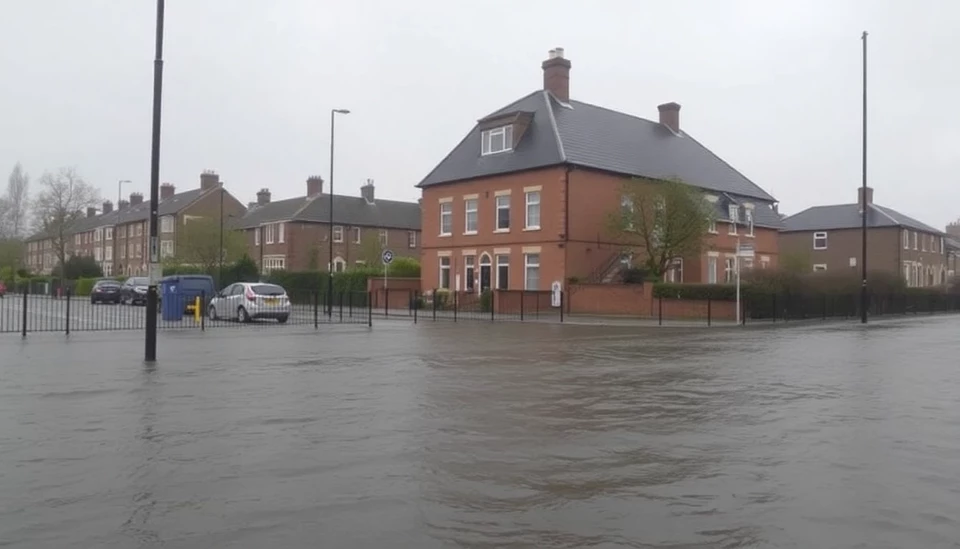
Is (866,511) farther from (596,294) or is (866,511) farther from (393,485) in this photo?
(596,294)

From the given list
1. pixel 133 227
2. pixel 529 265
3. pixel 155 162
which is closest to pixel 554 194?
pixel 529 265

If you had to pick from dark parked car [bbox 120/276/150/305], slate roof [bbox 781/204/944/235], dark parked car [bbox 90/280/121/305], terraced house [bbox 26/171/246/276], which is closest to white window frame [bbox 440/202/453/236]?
dark parked car [bbox 120/276/150/305]

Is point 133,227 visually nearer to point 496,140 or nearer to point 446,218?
point 446,218

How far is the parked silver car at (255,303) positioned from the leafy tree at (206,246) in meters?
25.4

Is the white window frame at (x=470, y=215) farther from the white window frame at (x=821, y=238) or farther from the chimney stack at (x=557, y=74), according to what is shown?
the white window frame at (x=821, y=238)

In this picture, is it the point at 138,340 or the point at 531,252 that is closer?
the point at 138,340

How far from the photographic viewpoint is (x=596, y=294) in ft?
126

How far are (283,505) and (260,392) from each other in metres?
6.11

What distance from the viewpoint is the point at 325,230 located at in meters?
71.4

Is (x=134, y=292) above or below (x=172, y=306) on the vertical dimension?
above

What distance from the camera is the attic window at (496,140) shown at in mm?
45125

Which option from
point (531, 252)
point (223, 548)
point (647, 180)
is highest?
point (647, 180)

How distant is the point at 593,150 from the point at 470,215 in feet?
25.5

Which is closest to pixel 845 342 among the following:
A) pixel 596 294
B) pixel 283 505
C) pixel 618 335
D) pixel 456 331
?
pixel 618 335
